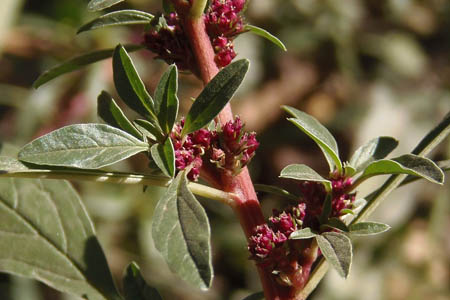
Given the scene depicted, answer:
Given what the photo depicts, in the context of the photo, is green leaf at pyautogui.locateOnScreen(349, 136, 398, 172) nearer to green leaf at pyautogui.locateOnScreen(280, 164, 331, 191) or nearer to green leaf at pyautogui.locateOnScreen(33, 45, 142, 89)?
green leaf at pyautogui.locateOnScreen(280, 164, 331, 191)

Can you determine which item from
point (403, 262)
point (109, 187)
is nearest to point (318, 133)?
point (109, 187)

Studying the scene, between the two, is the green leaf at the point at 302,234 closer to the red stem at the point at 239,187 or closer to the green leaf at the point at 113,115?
the red stem at the point at 239,187

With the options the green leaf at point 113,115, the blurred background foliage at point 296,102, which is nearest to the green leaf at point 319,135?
the green leaf at point 113,115

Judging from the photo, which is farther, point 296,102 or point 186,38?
point 296,102

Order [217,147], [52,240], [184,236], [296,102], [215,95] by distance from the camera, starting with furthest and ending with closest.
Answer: [296,102] < [52,240] < [217,147] < [215,95] < [184,236]

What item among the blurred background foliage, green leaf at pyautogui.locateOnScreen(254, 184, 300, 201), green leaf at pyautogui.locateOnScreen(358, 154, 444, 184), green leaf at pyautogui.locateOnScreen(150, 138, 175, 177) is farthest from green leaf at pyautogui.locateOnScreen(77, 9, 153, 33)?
the blurred background foliage

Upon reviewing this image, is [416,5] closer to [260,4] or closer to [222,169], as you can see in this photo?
[260,4]

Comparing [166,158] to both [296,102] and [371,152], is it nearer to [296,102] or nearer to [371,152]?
[371,152]

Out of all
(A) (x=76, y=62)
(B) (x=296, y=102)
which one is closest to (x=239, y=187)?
(A) (x=76, y=62)
